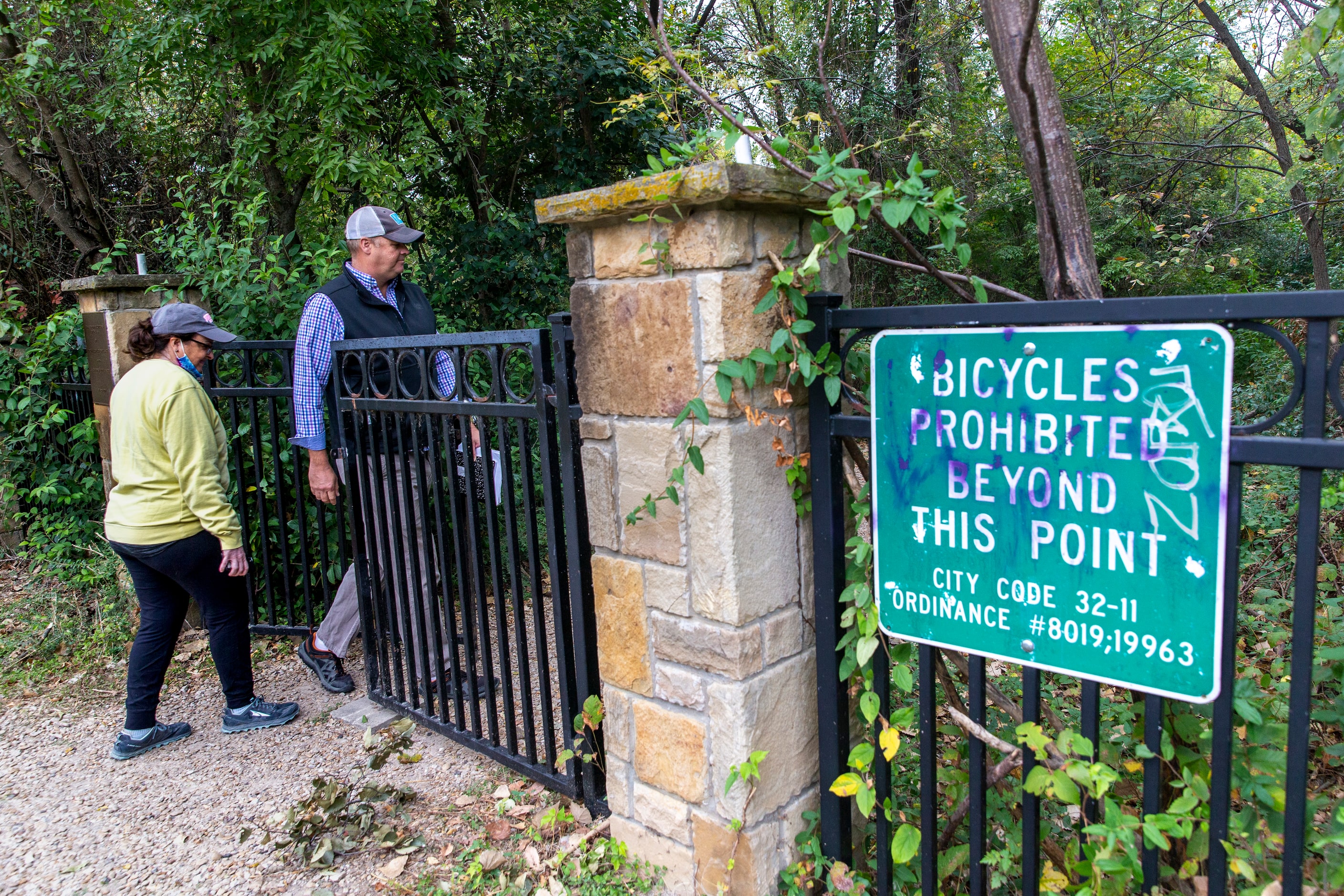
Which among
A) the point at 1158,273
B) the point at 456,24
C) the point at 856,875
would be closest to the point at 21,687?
the point at 856,875

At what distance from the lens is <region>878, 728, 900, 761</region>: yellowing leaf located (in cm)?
180

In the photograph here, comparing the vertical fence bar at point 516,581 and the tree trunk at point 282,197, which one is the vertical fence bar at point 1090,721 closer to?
the vertical fence bar at point 516,581

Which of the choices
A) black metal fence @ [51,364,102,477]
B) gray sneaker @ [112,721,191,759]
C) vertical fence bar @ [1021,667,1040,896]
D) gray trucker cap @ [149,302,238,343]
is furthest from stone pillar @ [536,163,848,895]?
black metal fence @ [51,364,102,477]

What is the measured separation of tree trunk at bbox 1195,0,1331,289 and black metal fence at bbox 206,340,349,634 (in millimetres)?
6550

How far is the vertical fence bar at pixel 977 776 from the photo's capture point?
5.75 ft

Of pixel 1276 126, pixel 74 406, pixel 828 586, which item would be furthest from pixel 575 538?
pixel 1276 126

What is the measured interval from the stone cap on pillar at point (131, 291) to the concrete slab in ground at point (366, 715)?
7.67 feet

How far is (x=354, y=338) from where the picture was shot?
11.3 ft

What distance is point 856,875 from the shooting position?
2002 mm

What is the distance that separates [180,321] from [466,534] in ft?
4.52

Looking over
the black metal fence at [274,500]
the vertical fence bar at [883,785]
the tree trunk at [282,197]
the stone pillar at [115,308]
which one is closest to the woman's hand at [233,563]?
the black metal fence at [274,500]

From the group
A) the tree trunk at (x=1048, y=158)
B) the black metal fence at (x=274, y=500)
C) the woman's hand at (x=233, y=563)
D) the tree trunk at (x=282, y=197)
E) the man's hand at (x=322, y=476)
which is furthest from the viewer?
the tree trunk at (x=282, y=197)

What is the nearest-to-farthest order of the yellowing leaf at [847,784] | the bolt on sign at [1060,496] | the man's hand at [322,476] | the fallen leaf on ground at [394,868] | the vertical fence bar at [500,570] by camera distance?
the bolt on sign at [1060,496] → the yellowing leaf at [847,784] → the fallen leaf on ground at [394,868] → the vertical fence bar at [500,570] → the man's hand at [322,476]

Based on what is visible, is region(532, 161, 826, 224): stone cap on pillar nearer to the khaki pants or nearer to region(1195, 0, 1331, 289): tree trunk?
the khaki pants
